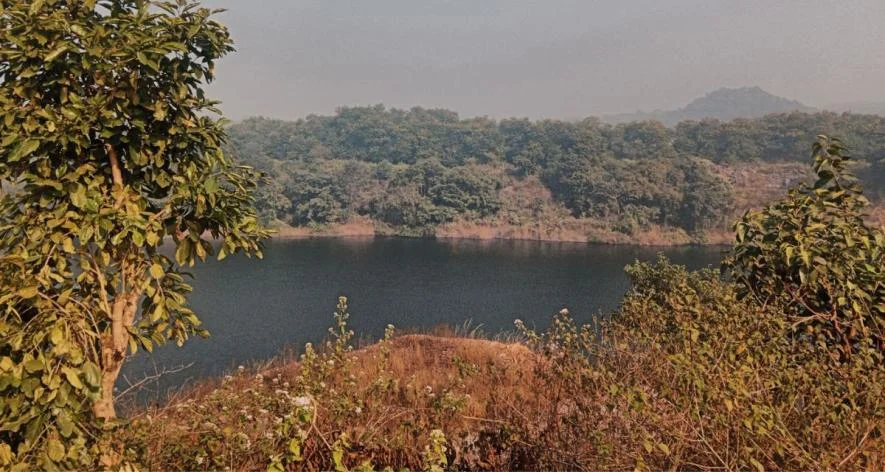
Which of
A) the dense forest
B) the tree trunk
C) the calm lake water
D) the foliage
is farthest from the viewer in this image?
the dense forest

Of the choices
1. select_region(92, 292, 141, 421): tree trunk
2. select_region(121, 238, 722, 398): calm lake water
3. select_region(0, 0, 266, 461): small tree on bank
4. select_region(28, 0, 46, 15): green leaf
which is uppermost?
select_region(28, 0, 46, 15): green leaf

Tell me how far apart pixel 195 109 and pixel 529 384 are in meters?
4.93

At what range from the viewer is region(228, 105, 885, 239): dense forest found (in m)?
58.2

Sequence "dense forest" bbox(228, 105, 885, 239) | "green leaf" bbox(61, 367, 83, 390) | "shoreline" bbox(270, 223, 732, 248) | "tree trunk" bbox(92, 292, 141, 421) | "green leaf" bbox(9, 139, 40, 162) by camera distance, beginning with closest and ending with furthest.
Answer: "green leaf" bbox(61, 367, 83, 390) → "green leaf" bbox(9, 139, 40, 162) → "tree trunk" bbox(92, 292, 141, 421) → "dense forest" bbox(228, 105, 885, 239) → "shoreline" bbox(270, 223, 732, 248)

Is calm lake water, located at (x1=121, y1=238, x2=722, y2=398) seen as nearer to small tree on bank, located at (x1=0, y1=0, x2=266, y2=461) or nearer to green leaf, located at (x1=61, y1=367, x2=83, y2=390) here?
small tree on bank, located at (x1=0, y1=0, x2=266, y2=461)

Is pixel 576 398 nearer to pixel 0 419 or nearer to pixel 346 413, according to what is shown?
pixel 346 413

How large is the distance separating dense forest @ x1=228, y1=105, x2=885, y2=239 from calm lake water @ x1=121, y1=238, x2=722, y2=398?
791 centimetres

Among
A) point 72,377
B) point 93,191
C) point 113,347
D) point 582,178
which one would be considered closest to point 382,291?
point 113,347

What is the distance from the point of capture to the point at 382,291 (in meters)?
33.5

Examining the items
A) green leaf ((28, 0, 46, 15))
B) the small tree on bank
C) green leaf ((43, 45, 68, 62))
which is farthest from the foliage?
green leaf ((28, 0, 46, 15))

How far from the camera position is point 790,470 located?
9.67ft

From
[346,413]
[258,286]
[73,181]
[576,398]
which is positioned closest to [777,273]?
[576,398]

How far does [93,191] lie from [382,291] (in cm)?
3086

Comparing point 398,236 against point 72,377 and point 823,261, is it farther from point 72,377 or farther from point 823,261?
point 72,377
